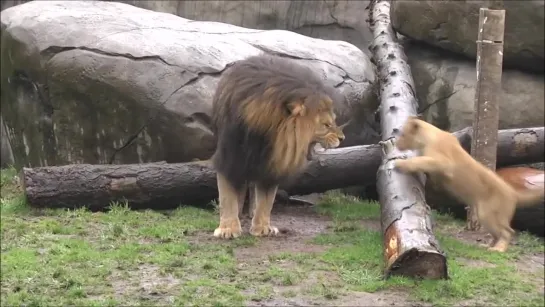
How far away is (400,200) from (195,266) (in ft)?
5.41

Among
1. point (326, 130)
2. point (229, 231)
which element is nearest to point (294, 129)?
point (326, 130)

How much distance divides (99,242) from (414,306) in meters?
2.69

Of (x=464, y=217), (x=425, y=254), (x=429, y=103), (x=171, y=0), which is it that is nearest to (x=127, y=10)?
(x=171, y=0)

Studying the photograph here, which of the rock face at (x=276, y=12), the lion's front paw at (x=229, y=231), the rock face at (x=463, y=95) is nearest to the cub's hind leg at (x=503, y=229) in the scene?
the lion's front paw at (x=229, y=231)

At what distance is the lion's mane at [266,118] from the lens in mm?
6457

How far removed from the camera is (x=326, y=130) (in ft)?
21.7

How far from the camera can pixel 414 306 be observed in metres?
5.48

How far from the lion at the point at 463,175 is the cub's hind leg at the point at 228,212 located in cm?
139

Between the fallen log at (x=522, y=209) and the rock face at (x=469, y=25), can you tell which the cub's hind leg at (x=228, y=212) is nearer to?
the fallen log at (x=522, y=209)

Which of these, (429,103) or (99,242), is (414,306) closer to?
(99,242)

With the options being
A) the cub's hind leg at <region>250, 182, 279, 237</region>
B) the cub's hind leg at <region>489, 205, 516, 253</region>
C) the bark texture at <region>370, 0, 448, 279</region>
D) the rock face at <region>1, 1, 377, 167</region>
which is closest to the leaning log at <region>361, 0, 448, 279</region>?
the bark texture at <region>370, 0, 448, 279</region>

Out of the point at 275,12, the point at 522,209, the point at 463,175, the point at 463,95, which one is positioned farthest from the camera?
the point at 275,12

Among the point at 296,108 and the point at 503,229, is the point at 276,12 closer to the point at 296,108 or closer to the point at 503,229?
the point at 296,108

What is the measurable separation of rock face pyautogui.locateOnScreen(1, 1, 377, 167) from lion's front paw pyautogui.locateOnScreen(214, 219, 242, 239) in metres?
1.64
